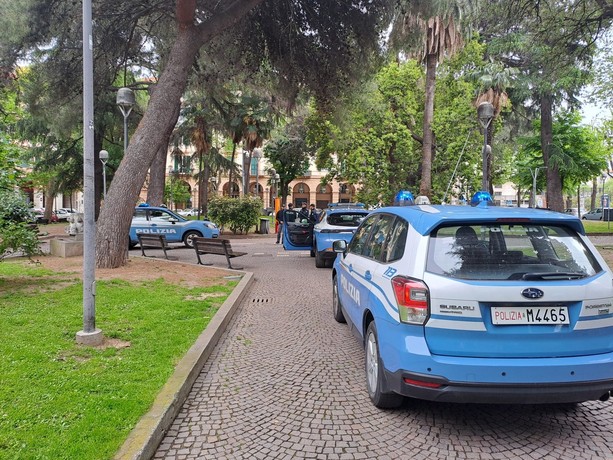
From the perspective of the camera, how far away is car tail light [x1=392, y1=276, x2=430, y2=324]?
3.07 metres

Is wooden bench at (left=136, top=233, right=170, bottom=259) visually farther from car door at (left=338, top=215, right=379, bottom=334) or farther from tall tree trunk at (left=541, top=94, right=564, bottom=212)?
tall tree trunk at (left=541, top=94, right=564, bottom=212)

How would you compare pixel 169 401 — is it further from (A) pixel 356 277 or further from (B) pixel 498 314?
(B) pixel 498 314

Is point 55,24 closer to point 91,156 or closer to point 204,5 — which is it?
point 204,5

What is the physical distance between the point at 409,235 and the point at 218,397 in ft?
7.21

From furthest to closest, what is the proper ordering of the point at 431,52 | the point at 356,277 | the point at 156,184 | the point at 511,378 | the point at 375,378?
1. the point at 156,184
2. the point at 431,52
3. the point at 356,277
4. the point at 375,378
5. the point at 511,378

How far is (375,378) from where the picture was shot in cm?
375

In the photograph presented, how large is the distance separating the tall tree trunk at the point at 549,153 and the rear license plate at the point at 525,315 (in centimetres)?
2710

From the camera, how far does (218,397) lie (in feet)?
12.9

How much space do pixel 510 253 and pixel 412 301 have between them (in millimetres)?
904

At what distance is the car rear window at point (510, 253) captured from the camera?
125 inches

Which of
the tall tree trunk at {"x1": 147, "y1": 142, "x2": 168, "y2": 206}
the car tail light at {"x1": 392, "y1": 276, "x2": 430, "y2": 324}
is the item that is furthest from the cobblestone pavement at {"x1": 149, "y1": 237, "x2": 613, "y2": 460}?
the tall tree trunk at {"x1": 147, "y1": 142, "x2": 168, "y2": 206}

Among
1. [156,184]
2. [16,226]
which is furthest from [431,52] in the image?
[16,226]

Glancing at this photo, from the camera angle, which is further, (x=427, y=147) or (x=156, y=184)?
(x=156, y=184)

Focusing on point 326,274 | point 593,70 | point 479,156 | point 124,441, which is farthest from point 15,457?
point 479,156
